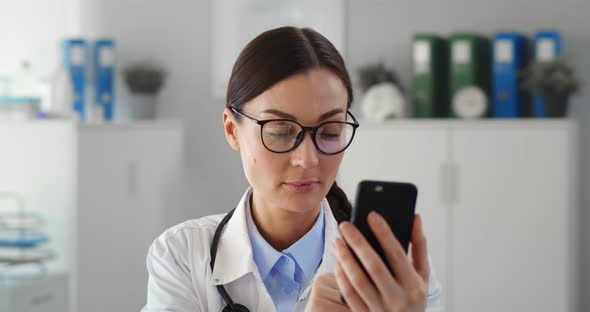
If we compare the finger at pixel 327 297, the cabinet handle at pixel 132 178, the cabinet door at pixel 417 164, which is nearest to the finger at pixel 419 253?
the finger at pixel 327 297

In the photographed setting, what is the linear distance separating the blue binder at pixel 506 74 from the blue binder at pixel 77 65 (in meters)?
2.22

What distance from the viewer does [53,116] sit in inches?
165

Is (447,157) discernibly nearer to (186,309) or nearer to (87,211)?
(87,211)

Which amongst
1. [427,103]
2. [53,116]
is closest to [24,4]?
[53,116]

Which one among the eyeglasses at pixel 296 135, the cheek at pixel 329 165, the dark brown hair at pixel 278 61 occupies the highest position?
the dark brown hair at pixel 278 61

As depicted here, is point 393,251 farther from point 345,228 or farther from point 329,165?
point 329,165

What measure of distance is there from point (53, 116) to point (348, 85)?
308 centimetres

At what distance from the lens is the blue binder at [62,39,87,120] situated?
4574mm

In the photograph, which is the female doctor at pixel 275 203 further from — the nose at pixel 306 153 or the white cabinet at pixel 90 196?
the white cabinet at pixel 90 196

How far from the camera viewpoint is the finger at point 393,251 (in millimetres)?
1056

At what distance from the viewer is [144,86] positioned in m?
4.74

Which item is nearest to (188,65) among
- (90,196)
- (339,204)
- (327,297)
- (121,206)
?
(121,206)

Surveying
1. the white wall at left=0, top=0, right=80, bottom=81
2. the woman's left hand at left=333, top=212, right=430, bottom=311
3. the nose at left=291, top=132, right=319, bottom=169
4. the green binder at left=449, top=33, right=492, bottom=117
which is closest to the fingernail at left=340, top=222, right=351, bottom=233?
the woman's left hand at left=333, top=212, right=430, bottom=311

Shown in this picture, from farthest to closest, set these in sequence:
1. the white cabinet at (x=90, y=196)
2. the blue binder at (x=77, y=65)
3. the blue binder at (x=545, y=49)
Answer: the blue binder at (x=77, y=65) → the white cabinet at (x=90, y=196) → the blue binder at (x=545, y=49)
